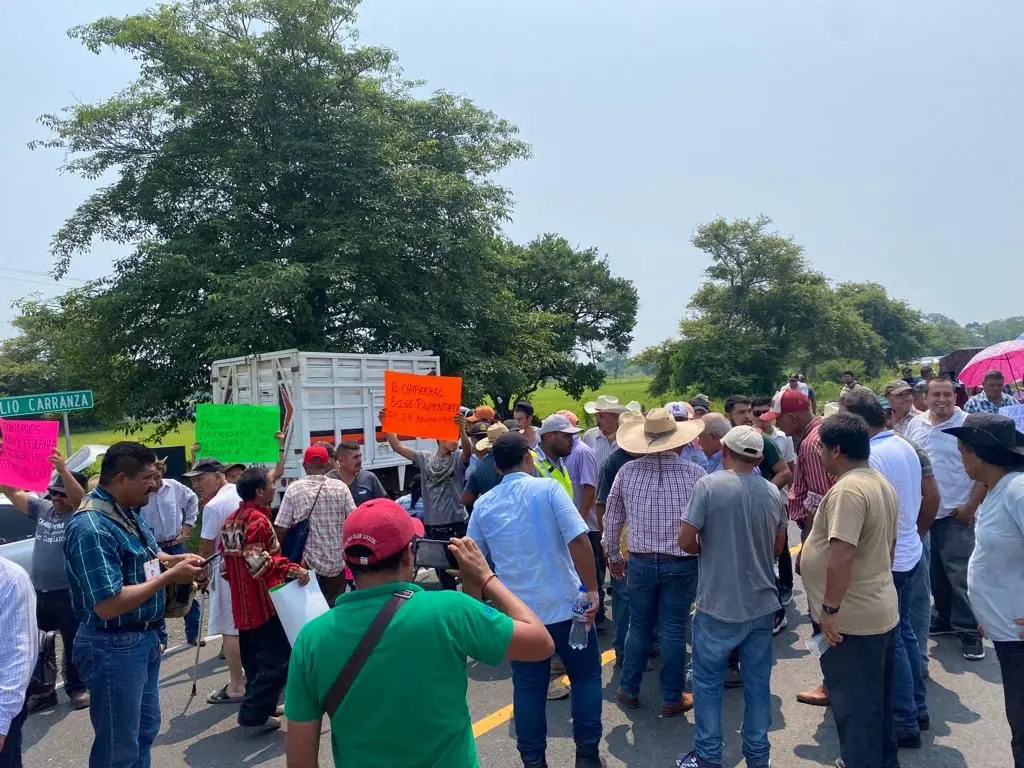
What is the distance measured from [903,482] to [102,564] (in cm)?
416

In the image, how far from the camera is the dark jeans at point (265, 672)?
473 cm

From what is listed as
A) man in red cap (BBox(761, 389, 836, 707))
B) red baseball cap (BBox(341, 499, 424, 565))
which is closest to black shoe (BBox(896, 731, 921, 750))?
man in red cap (BBox(761, 389, 836, 707))

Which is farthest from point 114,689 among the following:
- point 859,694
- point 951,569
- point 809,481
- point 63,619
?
point 951,569

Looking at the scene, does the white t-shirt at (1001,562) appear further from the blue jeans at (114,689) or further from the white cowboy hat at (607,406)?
the blue jeans at (114,689)

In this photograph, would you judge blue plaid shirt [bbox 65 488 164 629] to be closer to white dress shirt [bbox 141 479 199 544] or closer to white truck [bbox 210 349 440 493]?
white dress shirt [bbox 141 479 199 544]

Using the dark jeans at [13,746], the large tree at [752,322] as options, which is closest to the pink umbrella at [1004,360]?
the dark jeans at [13,746]

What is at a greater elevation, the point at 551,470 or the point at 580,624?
the point at 551,470

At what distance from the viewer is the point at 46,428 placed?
550 cm

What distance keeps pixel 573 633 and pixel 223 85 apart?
17537 millimetres

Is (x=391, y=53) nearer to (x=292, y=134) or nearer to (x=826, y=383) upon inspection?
(x=292, y=134)

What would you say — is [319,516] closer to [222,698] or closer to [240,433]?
[222,698]

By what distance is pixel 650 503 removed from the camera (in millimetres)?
4406

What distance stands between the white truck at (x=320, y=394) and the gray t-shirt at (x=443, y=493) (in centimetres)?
454

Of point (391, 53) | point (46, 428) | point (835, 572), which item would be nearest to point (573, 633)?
point (835, 572)
